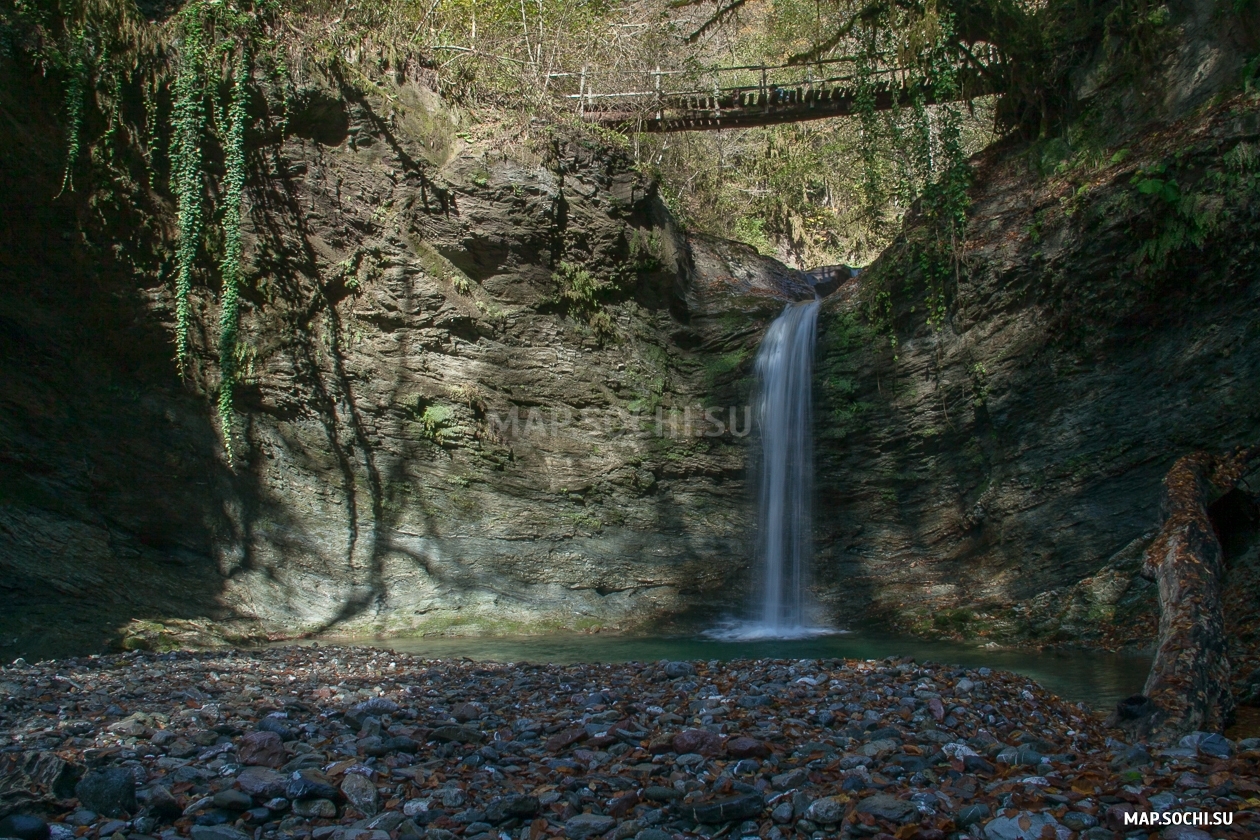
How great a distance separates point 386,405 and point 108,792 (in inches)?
321

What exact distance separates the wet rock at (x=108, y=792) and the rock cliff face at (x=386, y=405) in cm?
585

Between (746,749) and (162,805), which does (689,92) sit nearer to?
(746,749)

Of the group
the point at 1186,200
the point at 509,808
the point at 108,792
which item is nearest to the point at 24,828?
the point at 108,792

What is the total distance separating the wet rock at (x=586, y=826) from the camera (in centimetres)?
281

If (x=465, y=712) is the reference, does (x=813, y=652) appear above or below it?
below

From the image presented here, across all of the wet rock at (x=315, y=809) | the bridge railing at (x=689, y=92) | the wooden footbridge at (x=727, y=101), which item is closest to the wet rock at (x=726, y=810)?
the wet rock at (x=315, y=809)

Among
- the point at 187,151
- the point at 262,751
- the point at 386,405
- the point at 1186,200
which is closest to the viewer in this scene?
the point at 262,751

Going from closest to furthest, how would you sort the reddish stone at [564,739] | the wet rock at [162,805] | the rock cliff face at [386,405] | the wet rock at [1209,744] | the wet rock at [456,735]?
1. the wet rock at [162,805]
2. the wet rock at [1209,744]
3. the reddish stone at [564,739]
4. the wet rock at [456,735]
5. the rock cliff face at [386,405]

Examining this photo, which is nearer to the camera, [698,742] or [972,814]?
[972,814]

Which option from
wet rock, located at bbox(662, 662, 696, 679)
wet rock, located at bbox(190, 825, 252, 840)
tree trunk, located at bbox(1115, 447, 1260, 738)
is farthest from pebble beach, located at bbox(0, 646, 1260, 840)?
wet rock, located at bbox(662, 662, 696, 679)

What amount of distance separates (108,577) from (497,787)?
A: 7545mm

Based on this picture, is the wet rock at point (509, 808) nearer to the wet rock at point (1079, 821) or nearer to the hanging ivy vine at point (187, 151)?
the wet rock at point (1079, 821)

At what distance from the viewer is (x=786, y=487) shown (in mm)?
11609

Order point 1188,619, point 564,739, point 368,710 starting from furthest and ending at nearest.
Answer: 1. point 1188,619
2. point 368,710
3. point 564,739
